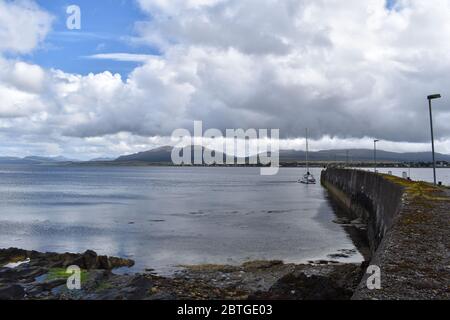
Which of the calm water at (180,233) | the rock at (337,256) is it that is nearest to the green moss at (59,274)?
the calm water at (180,233)

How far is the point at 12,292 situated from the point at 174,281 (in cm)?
612

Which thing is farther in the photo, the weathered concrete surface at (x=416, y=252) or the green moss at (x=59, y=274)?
the green moss at (x=59, y=274)

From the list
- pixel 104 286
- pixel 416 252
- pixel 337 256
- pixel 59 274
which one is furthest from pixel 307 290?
pixel 337 256

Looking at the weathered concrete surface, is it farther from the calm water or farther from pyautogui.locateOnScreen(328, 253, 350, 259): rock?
the calm water

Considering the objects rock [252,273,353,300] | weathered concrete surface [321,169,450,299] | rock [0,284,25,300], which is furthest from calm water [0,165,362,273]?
rock [252,273,353,300]

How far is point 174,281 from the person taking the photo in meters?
18.2

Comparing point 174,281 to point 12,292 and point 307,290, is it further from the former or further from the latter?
point 307,290

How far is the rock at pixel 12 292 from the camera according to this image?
49.4 feet

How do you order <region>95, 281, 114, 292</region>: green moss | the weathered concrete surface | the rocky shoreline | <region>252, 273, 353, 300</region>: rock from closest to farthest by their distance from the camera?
the weathered concrete surface, <region>252, 273, 353, 300</region>: rock, the rocky shoreline, <region>95, 281, 114, 292</region>: green moss

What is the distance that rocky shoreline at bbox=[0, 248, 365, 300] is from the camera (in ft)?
46.4

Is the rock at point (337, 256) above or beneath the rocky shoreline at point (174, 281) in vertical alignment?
beneath

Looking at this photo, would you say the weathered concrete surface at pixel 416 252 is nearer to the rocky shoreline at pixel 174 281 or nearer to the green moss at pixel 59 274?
the rocky shoreline at pixel 174 281

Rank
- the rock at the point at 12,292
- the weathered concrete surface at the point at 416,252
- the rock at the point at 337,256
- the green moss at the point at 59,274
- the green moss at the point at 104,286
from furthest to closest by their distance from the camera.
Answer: the rock at the point at 337,256
the green moss at the point at 59,274
the green moss at the point at 104,286
the rock at the point at 12,292
the weathered concrete surface at the point at 416,252
